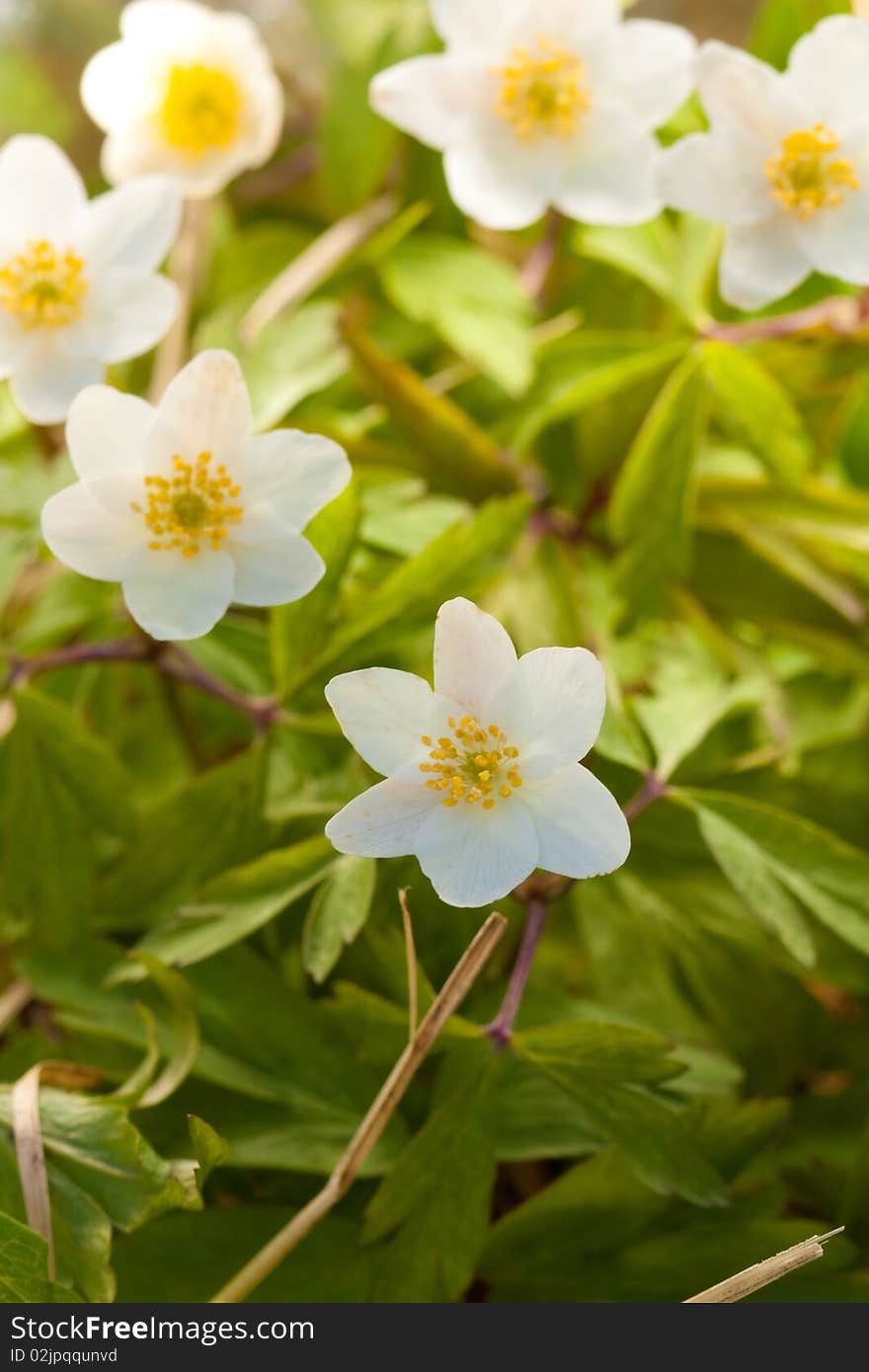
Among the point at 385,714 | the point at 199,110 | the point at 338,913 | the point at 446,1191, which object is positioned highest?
the point at 199,110

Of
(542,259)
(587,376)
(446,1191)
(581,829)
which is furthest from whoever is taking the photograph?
(542,259)

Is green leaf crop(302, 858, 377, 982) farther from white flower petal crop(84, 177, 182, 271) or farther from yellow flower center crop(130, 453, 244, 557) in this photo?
white flower petal crop(84, 177, 182, 271)

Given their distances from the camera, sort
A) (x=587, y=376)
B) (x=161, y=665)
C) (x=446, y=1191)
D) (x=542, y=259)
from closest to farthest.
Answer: (x=446, y=1191)
(x=161, y=665)
(x=587, y=376)
(x=542, y=259)

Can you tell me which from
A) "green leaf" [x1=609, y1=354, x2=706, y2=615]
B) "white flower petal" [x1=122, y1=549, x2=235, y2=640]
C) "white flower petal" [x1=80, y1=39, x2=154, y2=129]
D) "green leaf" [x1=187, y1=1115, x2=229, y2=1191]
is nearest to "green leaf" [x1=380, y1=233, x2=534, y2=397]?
"green leaf" [x1=609, y1=354, x2=706, y2=615]

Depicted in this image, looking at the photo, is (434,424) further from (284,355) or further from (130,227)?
(130,227)

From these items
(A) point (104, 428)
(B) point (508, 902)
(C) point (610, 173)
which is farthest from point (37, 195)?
(B) point (508, 902)

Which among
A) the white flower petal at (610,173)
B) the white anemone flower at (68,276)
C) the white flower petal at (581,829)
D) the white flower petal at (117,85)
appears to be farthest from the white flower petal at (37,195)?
the white flower petal at (581,829)

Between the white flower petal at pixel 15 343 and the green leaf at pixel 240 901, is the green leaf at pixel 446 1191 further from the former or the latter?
the white flower petal at pixel 15 343
